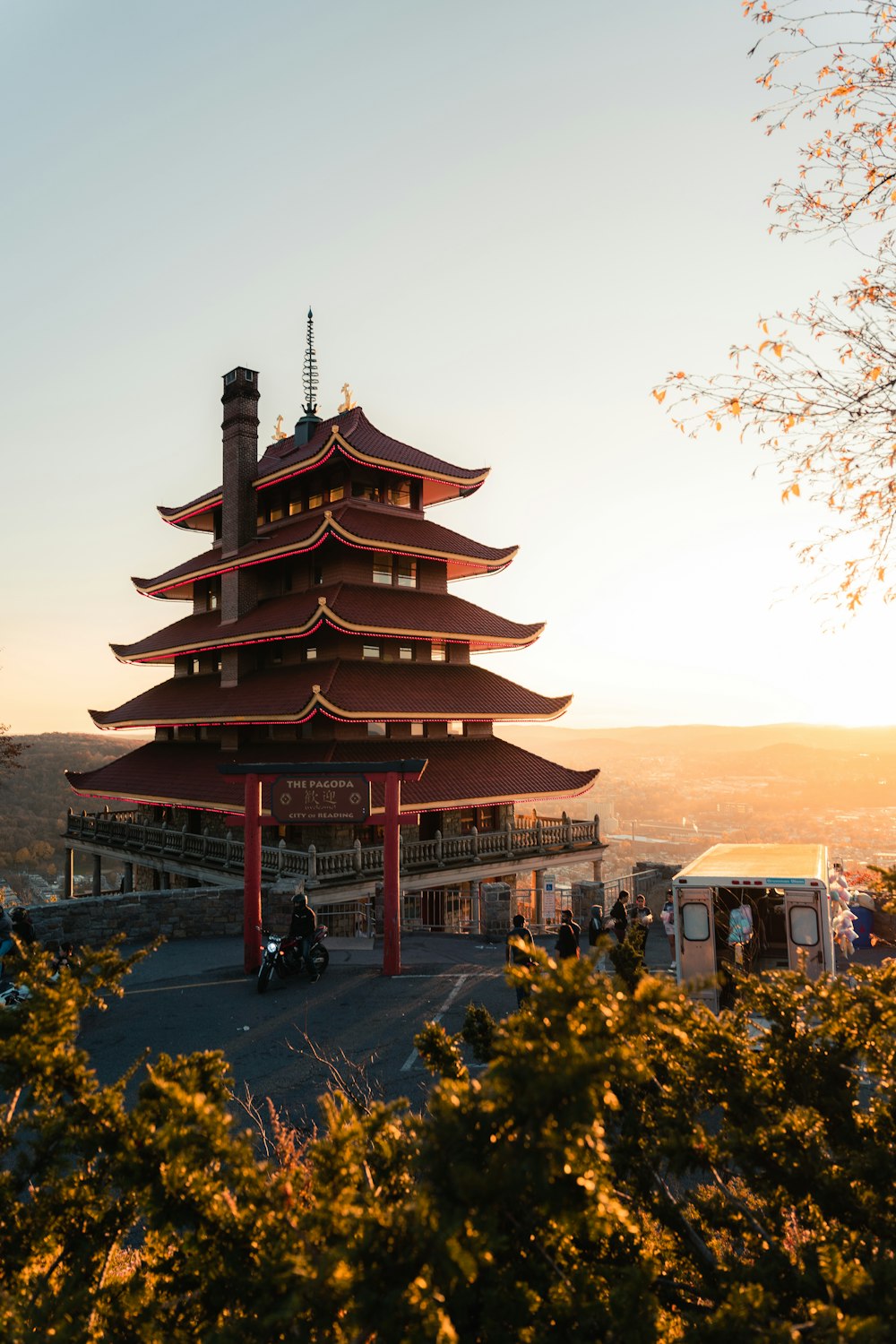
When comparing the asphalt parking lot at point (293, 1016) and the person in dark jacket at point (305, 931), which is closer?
the asphalt parking lot at point (293, 1016)

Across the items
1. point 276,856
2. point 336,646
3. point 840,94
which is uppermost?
point 840,94

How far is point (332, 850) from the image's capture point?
24484 mm

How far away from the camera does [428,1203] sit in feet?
9.16

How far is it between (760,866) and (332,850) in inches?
539

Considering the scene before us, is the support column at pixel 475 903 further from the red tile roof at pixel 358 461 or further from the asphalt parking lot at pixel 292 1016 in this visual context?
the red tile roof at pixel 358 461

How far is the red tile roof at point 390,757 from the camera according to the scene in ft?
85.4

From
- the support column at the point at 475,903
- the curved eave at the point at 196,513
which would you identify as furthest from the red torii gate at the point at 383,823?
the curved eave at the point at 196,513

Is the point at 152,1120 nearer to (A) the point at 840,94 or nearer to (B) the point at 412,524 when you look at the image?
(A) the point at 840,94

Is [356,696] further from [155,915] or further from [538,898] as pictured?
[538,898]

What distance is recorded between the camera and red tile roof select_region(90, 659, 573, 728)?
25469 mm

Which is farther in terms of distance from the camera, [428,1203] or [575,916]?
[575,916]

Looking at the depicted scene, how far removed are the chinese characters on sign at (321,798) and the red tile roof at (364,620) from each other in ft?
29.4

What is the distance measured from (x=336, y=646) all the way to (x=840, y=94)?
73.5 feet

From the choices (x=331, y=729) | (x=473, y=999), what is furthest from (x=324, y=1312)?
(x=331, y=729)
